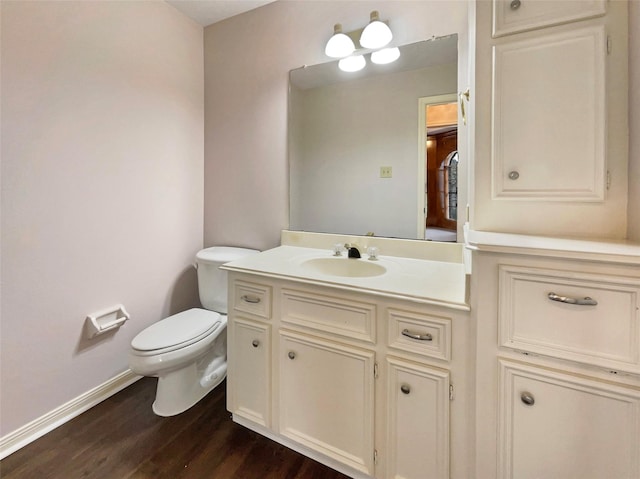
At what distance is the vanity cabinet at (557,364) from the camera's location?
0.75 metres

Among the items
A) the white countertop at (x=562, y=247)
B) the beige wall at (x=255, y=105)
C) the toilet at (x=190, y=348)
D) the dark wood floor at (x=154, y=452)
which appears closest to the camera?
the white countertop at (x=562, y=247)

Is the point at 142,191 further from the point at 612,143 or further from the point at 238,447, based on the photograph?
the point at 612,143

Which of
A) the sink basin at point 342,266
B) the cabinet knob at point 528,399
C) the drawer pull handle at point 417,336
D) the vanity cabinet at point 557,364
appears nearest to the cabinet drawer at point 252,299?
the sink basin at point 342,266

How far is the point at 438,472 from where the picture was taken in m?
1.00

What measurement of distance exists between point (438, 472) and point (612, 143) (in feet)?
3.99

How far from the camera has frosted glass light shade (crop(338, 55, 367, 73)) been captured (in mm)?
1618

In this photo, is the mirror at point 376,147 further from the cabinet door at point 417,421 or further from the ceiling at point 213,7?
the cabinet door at point 417,421

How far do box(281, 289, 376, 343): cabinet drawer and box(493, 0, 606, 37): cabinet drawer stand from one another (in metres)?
1.07

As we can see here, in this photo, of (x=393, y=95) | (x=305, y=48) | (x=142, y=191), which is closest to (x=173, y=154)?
(x=142, y=191)

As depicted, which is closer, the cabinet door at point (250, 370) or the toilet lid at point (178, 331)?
the cabinet door at point (250, 370)

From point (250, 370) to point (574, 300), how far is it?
1230mm

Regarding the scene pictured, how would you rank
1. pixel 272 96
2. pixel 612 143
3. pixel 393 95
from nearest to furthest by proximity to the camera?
pixel 612 143, pixel 393 95, pixel 272 96

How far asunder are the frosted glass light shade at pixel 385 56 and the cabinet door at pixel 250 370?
1.47 meters

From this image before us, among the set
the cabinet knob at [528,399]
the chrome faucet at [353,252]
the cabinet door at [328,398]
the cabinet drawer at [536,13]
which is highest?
the cabinet drawer at [536,13]
